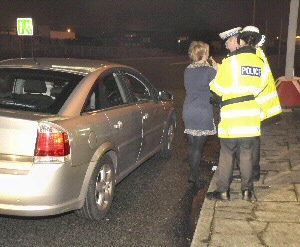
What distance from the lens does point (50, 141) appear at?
3.93m

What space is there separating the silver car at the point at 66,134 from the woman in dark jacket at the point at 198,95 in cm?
67

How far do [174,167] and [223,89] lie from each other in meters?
2.26

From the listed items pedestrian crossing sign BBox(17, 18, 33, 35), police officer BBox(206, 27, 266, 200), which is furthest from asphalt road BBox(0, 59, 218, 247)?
pedestrian crossing sign BBox(17, 18, 33, 35)

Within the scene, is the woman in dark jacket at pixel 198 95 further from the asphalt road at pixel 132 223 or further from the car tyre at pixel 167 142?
the car tyre at pixel 167 142

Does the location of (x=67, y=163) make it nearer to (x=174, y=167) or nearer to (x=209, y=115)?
(x=209, y=115)

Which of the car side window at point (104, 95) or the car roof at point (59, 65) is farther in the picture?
the car roof at point (59, 65)

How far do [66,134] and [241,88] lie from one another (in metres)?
1.80

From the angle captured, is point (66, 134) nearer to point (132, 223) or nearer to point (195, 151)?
point (132, 223)

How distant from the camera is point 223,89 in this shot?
15.4 ft

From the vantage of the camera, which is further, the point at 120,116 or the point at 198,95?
the point at 198,95

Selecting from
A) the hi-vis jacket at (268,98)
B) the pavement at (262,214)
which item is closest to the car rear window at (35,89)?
the pavement at (262,214)

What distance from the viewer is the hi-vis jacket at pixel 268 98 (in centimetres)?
492

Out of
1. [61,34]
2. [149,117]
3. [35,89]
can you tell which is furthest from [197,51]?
[61,34]

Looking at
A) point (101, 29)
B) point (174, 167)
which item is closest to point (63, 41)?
point (101, 29)
